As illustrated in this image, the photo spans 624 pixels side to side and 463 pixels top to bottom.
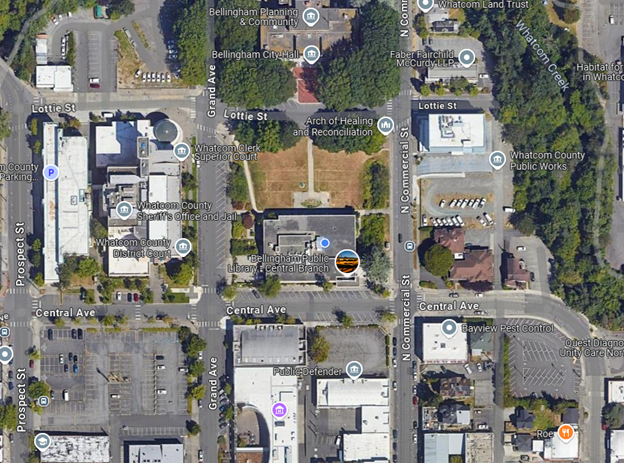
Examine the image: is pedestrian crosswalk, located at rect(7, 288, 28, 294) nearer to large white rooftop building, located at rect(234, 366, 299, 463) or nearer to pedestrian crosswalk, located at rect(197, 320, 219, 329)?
pedestrian crosswalk, located at rect(197, 320, 219, 329)

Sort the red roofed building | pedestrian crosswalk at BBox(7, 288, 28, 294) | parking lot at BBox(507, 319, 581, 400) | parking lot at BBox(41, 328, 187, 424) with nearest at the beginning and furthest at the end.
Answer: the red roofed building → parking lot at BBox(41, 328, 187, 424) → pedestrian crosswalk at BBox(7, 288, 28, 294) → parking lot at BBox(507, 319, 581, 400)

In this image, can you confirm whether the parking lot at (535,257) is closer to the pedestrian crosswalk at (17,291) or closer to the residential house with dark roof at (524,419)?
the residential house with dark roof at (524,419)

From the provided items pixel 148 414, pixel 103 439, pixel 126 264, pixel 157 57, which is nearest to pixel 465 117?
pixel 157 57

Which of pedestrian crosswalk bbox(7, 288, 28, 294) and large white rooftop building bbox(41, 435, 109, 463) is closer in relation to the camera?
large white rooftop building bbox(41, 435, 109, 463)

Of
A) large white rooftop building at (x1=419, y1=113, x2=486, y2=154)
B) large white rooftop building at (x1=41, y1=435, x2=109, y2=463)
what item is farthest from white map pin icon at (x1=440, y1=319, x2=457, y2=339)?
large white rooftop building at (x1=41, y1=435, x2=109, y2=463)

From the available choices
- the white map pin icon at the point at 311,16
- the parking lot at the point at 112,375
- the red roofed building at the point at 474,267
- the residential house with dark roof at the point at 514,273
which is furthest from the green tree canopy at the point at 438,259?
the parking lot at the point at 112,375

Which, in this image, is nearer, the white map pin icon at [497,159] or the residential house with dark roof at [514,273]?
the residential house with dark roof at [514,273]

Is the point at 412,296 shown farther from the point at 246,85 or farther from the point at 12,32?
the point at 12,32
